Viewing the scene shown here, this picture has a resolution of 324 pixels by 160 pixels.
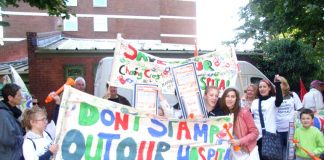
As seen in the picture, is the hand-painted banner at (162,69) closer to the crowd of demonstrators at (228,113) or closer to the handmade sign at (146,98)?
the handmade sign at (146,98)

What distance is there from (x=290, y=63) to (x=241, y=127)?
1466 cm

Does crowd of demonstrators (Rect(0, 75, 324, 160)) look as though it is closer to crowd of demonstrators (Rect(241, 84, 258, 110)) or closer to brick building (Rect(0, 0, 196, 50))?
crowd of demonstrators (Rect(241, 84, 258, 110))

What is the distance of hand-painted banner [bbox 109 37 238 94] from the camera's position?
649 centimetres

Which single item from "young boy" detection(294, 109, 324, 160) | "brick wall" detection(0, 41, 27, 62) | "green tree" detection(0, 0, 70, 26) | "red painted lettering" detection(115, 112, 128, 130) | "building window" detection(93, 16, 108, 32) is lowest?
"young boy" detection(294, 109, 324, 160)

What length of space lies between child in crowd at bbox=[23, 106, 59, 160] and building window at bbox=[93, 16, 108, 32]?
4202 centimetres

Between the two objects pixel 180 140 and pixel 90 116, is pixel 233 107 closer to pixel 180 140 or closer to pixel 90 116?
pixel 180 140

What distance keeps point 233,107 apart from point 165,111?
40.4 inches

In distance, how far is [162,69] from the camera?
6660 millimetres

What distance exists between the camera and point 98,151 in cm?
509

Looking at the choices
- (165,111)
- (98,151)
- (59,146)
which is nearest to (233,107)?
(165,111)

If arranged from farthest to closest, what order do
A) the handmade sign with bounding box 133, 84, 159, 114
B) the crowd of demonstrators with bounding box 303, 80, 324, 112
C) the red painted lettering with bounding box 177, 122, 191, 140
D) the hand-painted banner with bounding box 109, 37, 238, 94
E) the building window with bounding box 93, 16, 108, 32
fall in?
the building window with bounding box 93, 16, 108, 32 < the crowd of demonstrators with bounding box 303, 80, 324, 112 < the hand-painted banner with bounding box 109, 37, 238, 94 < the handmade sign with bounding box 133, 84, 159, 114 < the red painted lettering with bounding box 177, 122, 191, 140

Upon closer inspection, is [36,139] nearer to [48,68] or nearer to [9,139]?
[9,139]


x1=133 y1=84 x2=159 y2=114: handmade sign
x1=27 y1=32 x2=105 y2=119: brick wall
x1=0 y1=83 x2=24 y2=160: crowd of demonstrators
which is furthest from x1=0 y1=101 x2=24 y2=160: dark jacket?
x1=27 y1=32 x2=105 y2=119: brick wall

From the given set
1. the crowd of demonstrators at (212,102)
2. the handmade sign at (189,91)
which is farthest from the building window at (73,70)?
the crowd of demonstrators at (212,102)
